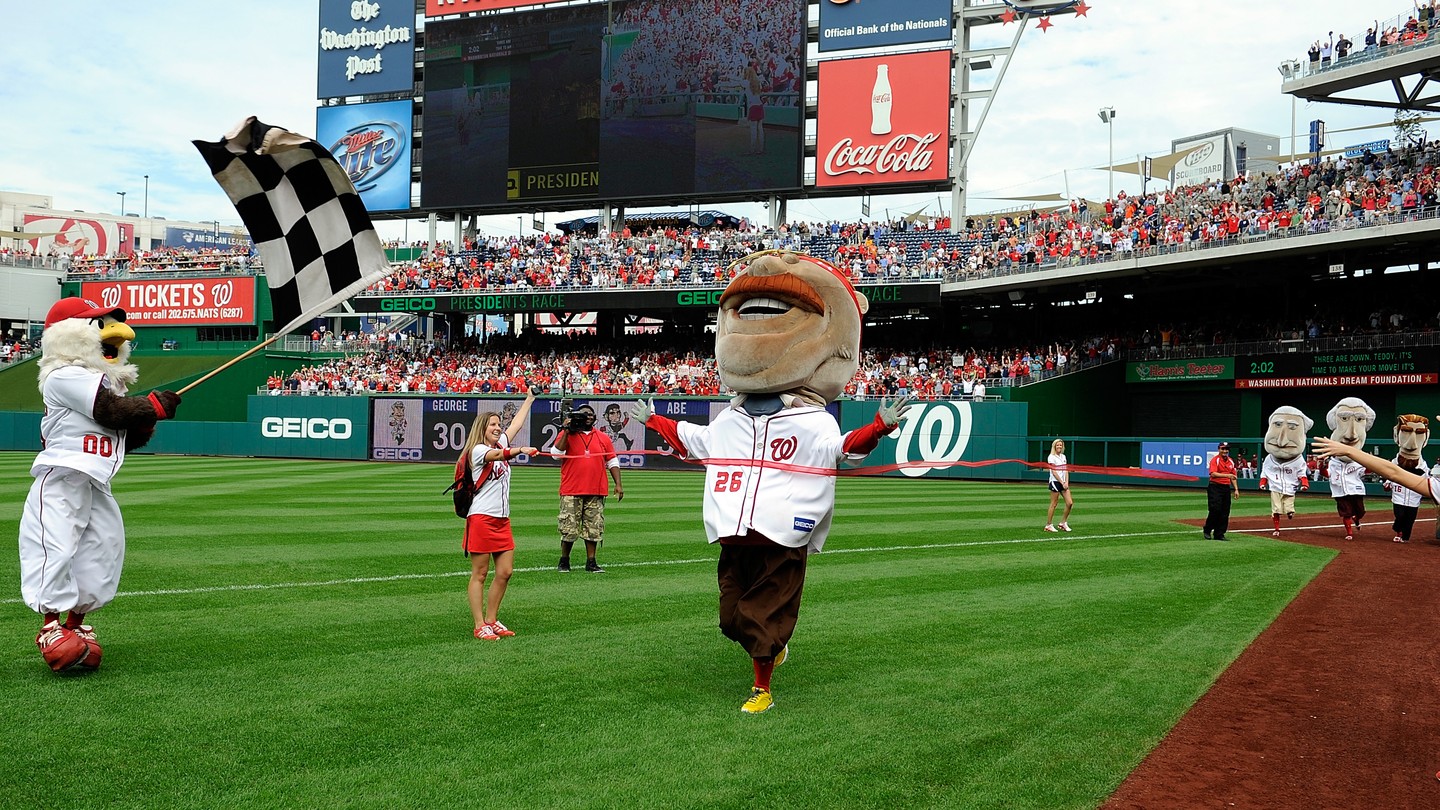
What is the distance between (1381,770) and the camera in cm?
562

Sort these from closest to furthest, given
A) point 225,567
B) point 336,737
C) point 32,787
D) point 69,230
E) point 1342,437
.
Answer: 1. point 32,787
2. point 336,737
3. point 225,567
4. point 1342,437
5. point 69,230

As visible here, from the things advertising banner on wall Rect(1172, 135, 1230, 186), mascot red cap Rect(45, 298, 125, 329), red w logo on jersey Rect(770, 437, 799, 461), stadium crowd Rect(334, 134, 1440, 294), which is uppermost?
advertising banner on wall Rect(1172, 135, 1230, 186)

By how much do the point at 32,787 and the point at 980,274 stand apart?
114 ft

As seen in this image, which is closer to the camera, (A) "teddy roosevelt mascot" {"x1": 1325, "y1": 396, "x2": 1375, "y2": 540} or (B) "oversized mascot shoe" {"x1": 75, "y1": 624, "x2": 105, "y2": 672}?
(B) "oversized mascot shoe" {"x1": 75, "y1": 624, "x2": 105, "y2": 672}

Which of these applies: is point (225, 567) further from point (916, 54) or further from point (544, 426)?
point (916, 54)

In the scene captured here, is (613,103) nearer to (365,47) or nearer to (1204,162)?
(365,47)

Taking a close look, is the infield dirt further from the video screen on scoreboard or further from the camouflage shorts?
the video screen on scoreboard

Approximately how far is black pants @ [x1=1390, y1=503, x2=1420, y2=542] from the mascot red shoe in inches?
675

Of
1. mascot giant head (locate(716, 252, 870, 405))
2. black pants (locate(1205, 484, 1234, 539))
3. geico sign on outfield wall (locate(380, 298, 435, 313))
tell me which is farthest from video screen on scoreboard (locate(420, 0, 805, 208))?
mascot giant head (locate(716, 252, 870, 405))

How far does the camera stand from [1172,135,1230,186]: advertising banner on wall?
61125mm

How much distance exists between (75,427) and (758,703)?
15.3 ft

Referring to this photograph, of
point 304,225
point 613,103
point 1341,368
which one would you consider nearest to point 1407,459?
point 304,225

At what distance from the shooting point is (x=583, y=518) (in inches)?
476

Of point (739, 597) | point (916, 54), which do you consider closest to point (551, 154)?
point (916, 54)
